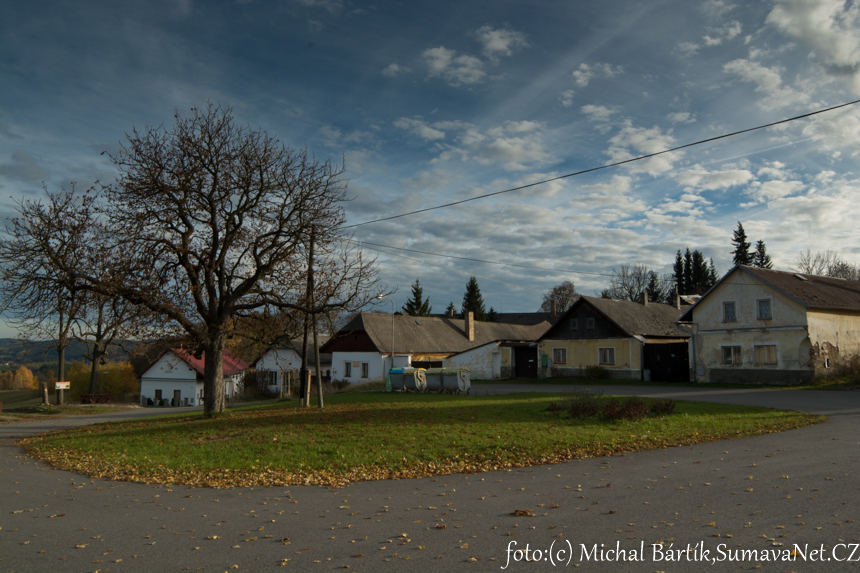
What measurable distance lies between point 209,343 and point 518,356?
32.7 metres

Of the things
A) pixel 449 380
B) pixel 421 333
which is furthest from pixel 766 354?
pixel 421 333

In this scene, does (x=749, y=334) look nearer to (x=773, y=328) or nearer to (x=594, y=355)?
(x=773, y=328)

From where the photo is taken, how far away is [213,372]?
64.4 feet

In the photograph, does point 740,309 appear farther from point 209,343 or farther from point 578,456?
point 209,343

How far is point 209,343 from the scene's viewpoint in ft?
63.4

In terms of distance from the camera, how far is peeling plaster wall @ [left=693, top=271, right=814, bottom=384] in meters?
30.8

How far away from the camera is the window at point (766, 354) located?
31.9 m

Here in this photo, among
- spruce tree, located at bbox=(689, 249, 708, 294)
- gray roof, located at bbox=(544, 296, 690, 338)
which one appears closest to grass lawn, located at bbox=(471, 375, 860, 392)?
gray roof, located at bbox=(544, 296, 690, 338)

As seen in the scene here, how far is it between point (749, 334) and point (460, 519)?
3216 centimetres

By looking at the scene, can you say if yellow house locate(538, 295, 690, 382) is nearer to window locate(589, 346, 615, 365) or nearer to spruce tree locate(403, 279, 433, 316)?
window locate(589, 346, 615, 365)

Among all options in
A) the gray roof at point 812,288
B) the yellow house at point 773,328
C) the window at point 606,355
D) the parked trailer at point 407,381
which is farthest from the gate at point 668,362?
the parked trailer at point 407,381

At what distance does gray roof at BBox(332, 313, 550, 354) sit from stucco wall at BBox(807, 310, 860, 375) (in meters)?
26.9

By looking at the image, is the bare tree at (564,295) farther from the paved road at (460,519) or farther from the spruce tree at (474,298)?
the paved road at (460,519)

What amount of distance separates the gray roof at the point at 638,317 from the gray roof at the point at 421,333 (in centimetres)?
1303
